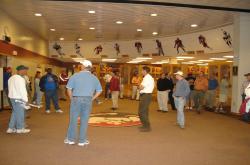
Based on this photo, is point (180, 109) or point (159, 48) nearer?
point (180, 109)

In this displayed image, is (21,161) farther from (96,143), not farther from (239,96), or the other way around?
(239,96)

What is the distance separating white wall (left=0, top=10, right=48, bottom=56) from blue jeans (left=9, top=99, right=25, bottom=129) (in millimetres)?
5519

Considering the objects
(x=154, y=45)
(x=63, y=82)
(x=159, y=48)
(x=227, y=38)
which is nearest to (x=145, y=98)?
Result: (x=227, y=38)

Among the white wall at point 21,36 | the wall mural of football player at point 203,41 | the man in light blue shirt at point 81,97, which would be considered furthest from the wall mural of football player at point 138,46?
the man in light blue shirt at point 81,97

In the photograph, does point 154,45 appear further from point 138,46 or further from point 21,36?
point 21,36

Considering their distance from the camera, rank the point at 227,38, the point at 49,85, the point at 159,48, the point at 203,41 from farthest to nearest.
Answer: the point at 159,48, the point at 203,41, the point at 227,38, the point at 49,85

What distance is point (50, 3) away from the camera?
10.8 meters

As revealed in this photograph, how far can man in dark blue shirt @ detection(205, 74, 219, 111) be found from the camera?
46.0 ft

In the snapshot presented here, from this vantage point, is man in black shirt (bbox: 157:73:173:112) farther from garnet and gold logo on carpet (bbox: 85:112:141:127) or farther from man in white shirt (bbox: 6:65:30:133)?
man in white shirt (bbox: 6:65:30:133)

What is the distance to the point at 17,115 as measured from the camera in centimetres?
775

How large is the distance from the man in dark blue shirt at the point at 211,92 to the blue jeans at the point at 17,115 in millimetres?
8839

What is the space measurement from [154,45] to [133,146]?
1251 cm

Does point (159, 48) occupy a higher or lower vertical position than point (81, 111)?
higher

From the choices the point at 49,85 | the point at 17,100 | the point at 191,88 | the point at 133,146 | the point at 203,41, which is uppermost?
the point at 203,41
